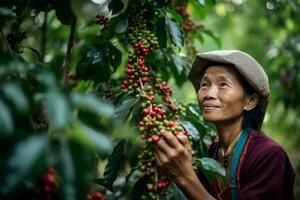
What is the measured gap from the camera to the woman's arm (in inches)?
63.6

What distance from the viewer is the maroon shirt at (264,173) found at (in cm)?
186

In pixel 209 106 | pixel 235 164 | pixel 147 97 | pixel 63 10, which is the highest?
pixel 63 10

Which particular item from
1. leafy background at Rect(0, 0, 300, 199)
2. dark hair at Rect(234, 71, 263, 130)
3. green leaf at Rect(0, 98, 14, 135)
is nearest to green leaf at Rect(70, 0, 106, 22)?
leafy background at Rect(0, 0, 300, 199)

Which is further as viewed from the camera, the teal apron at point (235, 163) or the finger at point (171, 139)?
the teal apron at point (235, 163)

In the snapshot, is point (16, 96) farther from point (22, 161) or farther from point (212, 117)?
point (212, 117)

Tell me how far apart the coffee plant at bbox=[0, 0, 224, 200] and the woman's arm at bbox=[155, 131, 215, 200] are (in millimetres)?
36

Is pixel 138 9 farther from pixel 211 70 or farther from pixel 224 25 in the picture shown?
pixel 224 25

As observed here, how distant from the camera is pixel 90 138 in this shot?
1026 mm

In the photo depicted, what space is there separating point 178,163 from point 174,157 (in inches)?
1.7

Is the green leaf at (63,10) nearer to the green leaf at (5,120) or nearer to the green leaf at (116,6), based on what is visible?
the green leaf at (116,6)

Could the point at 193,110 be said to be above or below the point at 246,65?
below

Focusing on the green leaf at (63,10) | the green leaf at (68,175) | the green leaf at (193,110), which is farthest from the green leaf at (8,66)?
the green leaf at (193,110)

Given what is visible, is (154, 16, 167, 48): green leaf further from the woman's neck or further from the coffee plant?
the woman's neck

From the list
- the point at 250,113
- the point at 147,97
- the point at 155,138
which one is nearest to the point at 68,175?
the point at 155,138
